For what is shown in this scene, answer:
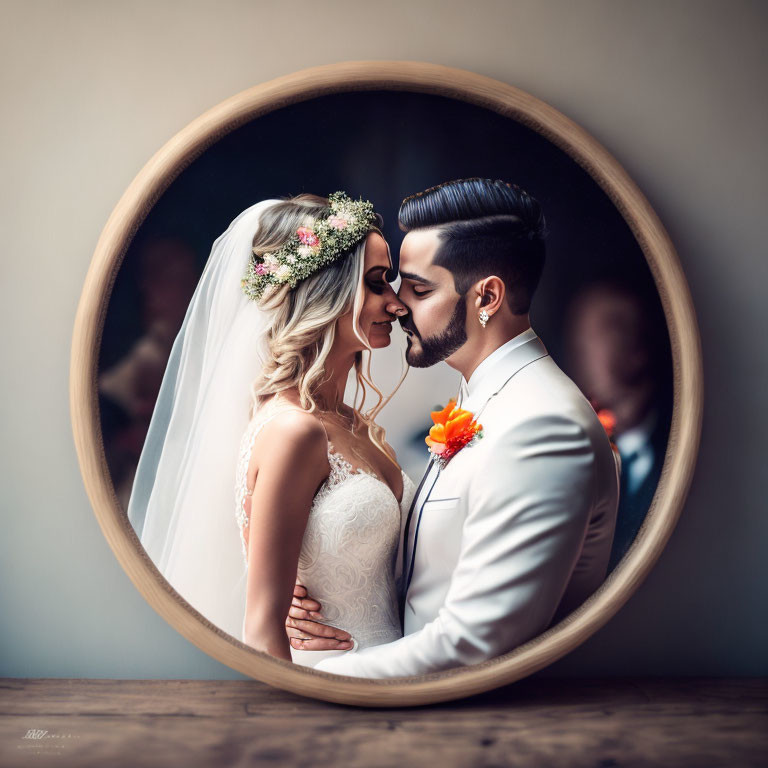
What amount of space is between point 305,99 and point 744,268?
0.91 m

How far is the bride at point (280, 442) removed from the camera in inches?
45.0

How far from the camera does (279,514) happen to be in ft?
3.71

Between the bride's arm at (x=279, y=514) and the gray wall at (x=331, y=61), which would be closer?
the bride's arm at (x=279, y=514)

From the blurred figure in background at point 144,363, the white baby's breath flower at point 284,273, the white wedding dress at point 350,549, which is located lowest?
the white wedding dress at point 350,549

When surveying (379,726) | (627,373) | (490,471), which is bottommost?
(379,726)

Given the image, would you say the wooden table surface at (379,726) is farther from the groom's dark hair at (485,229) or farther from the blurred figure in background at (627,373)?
the groom's dark hair at (485,229)

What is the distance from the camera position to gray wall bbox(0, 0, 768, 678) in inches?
51.4

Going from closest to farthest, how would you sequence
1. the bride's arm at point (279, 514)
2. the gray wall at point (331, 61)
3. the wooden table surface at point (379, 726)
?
the wooden table surface at point (379, 726) → the bride's arm at point (279, 514) → the gray wall at point (331, 61)

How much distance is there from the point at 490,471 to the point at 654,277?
1.58 ft

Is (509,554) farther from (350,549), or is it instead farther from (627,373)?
(627,373)

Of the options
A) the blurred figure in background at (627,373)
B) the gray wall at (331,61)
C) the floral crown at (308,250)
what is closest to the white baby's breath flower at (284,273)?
the floral crown at (308,250)

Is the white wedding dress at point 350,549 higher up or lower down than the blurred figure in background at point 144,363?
lower down

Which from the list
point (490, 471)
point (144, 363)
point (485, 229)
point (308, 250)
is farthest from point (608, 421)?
point (144, 363)

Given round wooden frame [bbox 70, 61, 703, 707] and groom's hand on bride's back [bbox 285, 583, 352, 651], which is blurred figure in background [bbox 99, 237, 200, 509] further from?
groom's hand on bride's back [bbox 285, 583, 352, 651]
